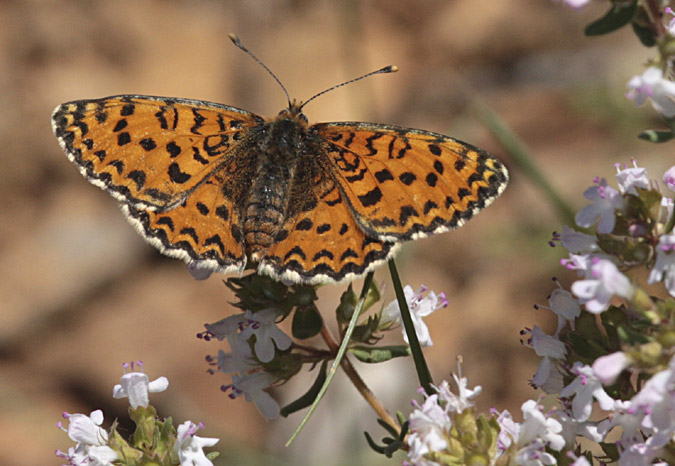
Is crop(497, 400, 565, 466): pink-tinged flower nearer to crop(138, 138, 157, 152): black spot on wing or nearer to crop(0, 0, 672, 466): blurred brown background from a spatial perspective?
crop(138, 138, 157, 152): black spot on wing

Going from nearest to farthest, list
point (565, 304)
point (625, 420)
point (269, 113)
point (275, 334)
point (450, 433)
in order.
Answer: point (625, 420), point (450, 433), point (565, 304), point (275, 334), point (269, 113)

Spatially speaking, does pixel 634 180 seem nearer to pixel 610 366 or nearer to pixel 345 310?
pixel 610 366

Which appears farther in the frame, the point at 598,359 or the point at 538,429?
the point at 538,429

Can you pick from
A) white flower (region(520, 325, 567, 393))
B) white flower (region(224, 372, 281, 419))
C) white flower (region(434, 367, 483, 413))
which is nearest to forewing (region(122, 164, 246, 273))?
white flower (region(224, 372, 281, 419))

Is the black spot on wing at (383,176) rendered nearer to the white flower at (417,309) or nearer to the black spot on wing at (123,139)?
the white flower at (417,309)

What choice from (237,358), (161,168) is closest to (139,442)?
(237,358)

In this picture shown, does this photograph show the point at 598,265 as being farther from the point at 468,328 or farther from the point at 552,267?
the point at 468,328

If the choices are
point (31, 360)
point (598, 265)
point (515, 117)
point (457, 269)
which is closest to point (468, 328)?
point (457, 269)
